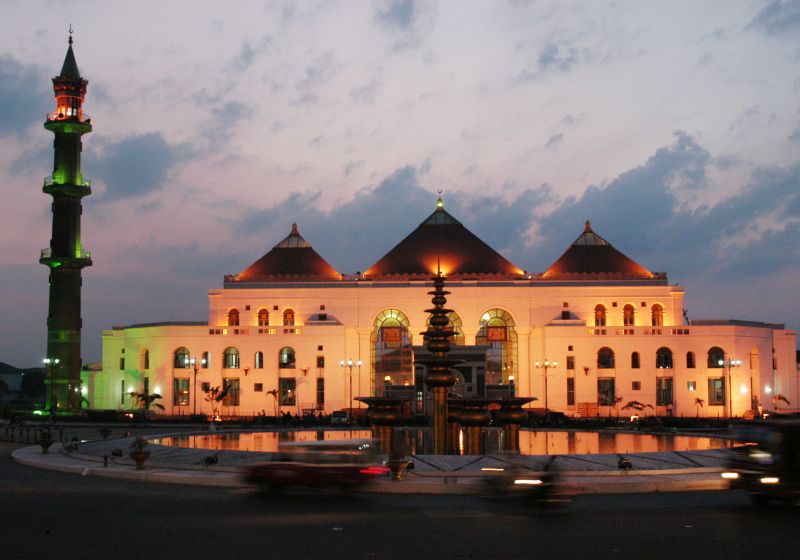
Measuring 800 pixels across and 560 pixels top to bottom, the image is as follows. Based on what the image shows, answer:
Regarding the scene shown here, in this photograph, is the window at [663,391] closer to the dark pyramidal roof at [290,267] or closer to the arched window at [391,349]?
the arched window at [391,349]

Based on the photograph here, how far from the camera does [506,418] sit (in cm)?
3103

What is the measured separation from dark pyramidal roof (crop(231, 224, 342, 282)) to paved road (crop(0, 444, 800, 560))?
5807 cm

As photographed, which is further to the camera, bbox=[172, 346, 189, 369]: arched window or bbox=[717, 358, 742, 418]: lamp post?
bbox=[172, 346, 189, 369]: arched window

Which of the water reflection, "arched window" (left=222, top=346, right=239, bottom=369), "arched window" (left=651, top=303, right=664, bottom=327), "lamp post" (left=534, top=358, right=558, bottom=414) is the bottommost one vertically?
the water reflection

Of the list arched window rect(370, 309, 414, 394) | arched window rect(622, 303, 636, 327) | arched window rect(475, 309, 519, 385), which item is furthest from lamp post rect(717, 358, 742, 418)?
arched window rect(370, 309, 414, 394)

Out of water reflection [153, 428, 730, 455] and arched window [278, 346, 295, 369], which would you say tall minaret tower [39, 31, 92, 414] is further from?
water reflection [153, 428, 730, 455]

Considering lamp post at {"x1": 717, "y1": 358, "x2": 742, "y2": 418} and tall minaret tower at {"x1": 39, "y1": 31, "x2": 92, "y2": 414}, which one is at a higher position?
tall minaret tower at {"x1": 39, "y1": 31, "x2": 92, "y2": 414}

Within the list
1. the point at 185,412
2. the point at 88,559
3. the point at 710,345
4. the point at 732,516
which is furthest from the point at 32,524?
the point at 710,345

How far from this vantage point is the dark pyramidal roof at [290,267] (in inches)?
3145

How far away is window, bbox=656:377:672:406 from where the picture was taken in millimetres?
72875

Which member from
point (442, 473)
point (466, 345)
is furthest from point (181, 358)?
point (442, 473)

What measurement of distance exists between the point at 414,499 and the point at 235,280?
60.8 metres

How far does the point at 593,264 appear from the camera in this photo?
80.2 metres

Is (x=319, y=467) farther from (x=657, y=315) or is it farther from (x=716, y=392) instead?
(x=657, y=315)
